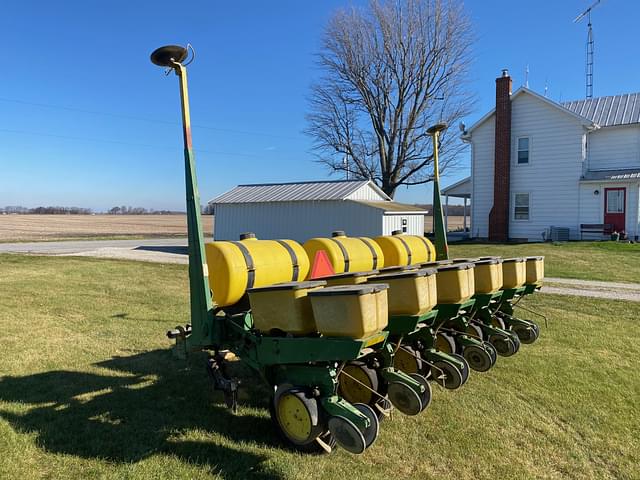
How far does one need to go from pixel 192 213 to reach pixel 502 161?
21.3 meters

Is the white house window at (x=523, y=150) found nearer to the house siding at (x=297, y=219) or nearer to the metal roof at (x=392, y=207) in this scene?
the metal roof at (x=392, y=207)

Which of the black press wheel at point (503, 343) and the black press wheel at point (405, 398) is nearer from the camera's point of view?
the black press wheel at point (405, 398)

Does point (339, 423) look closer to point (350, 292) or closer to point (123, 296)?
point (350, 292)

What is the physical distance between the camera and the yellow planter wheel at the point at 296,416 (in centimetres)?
339

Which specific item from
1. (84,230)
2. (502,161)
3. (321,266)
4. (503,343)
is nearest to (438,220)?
(503,343)

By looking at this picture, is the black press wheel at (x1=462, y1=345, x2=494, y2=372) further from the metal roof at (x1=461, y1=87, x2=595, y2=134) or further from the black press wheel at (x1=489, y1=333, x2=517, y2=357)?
the metal roof at (x1=461, y1=87, x2=595, y2=134)

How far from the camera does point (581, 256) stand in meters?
16.7

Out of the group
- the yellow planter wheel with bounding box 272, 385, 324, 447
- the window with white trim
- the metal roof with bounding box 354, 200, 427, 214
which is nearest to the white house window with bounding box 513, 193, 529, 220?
the window with white trim

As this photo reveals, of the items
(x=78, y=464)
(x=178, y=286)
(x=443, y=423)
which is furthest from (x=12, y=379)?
(x=178, y=286)

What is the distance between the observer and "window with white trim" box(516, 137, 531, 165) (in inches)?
892

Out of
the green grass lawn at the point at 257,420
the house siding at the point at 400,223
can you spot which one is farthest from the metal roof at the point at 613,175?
the green grass lawn at the point at 257,420

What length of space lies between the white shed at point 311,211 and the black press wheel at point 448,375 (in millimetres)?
14043

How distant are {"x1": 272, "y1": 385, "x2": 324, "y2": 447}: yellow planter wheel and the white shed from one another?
583 inches

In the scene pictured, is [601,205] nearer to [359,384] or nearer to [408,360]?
[408,360]
